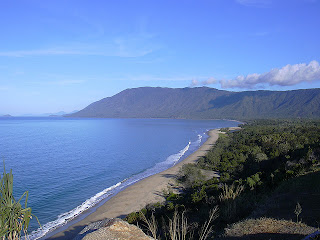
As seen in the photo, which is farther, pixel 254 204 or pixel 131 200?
pixel 131 200

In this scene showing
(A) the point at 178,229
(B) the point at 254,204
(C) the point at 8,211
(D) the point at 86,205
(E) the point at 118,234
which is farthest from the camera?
(D) the point at 86,205

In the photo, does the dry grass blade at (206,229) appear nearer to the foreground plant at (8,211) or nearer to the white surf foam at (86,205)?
the foreground plant at (8,211)

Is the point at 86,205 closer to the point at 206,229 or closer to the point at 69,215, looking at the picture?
the point at 69,215

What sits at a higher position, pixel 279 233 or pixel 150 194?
pixel 279 233

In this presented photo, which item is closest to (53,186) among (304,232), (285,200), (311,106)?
(285,200)

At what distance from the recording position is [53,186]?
2411 centimetres

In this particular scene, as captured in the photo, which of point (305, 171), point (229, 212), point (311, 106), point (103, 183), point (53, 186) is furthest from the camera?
point (311, 106)

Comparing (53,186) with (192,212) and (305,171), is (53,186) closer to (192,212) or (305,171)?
(192,212)

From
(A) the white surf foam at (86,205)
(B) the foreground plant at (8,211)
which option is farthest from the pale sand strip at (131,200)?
(B) the foreground plant at (8,211)

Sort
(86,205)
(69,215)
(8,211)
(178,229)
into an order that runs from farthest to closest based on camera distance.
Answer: (86,205)
(69,215)
(178,229)
(8,211)

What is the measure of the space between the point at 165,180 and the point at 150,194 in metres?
4.51

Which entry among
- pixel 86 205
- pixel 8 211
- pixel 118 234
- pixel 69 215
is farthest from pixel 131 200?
pixel 8 211

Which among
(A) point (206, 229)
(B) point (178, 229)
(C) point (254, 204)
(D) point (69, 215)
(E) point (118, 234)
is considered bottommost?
(D) point (69, 215)

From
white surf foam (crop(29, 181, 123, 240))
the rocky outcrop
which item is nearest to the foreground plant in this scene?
the rocky outcrop
